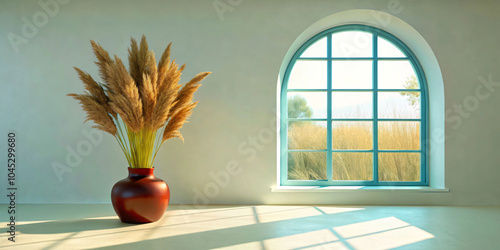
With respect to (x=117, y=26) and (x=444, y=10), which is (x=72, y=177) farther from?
(x=444, y=10)

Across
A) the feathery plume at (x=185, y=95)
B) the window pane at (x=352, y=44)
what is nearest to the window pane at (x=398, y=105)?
the window pane at (x=352, y=44)

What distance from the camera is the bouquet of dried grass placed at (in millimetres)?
2893

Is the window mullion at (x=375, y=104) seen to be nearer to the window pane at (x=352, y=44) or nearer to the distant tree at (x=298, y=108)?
the window pane at (x=352, y=44)

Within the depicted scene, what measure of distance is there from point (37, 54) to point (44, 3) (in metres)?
0.50

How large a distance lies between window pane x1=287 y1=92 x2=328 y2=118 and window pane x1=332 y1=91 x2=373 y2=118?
0.12 m

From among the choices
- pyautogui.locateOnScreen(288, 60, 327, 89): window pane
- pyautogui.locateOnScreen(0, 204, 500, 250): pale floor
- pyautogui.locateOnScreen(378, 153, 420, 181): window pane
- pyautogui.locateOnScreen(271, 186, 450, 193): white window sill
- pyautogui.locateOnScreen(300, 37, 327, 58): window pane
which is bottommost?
pyautogui.locateOnScreen(0, 204, 500, 250): pale floor

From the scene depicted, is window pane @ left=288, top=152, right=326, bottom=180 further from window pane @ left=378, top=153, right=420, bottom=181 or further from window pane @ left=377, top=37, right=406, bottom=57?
window pane @ left=377, top=37, right=406, bottom=57

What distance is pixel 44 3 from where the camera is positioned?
12.8 feet

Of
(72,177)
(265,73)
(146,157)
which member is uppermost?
(265,73)

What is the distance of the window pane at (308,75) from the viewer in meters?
4.14

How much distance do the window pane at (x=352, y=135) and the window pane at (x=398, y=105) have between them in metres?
0.21

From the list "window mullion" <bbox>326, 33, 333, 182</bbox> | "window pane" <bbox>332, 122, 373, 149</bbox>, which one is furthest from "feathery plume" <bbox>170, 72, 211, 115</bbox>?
"window pane" <bbox>332, 122, 373, 149</bbox>

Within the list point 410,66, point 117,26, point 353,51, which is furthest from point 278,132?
point 117,26

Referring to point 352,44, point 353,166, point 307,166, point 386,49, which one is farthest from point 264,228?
point 386,49
